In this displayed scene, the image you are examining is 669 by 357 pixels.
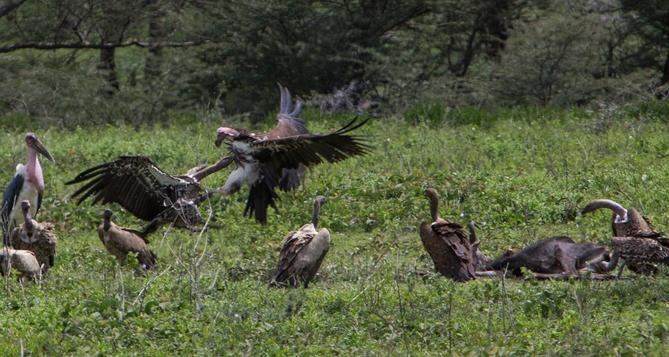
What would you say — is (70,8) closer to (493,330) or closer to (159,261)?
(159,261)

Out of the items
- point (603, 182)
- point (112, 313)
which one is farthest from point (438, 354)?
point (603, 182)

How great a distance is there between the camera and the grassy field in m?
6.83

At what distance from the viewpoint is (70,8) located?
67.6 feet

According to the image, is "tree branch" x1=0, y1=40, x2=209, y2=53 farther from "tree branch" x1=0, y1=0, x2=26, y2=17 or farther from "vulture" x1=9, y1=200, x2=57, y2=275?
"vulture" x1=9, y1=200, x2=57, y2=275

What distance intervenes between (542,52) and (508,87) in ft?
3.15

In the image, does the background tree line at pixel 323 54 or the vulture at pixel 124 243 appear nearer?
the vulture at pixel 124 243

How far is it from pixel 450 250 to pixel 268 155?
6.30 feet

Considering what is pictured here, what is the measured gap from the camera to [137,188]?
32.6 feet

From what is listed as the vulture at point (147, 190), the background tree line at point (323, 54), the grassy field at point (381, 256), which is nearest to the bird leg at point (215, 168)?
the vulture at point (147, 190)

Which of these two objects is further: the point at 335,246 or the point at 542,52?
the point at 542,52

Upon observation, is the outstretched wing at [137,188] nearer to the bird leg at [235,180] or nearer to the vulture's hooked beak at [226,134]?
the bird leg at [235,180]

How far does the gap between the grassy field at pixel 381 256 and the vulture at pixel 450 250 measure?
0.61 ft

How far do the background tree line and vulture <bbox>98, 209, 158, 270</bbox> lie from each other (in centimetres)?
884

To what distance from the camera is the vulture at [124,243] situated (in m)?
9.46
